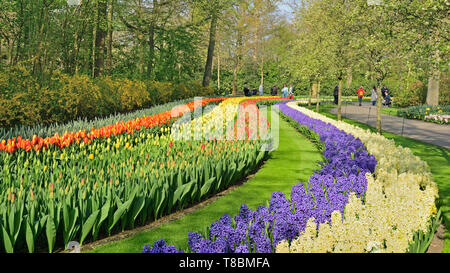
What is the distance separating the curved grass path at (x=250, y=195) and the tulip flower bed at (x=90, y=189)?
21 cm

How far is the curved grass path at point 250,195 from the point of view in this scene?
393 cm

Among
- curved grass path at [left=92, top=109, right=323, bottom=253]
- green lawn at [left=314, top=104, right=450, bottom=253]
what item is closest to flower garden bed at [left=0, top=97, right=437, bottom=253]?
curved grass path at [left=92, top=109, right=323, bottom=253]

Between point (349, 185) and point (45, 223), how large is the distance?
3.13 meters

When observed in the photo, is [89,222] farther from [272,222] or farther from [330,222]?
[330,222]

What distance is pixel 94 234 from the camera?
369cm

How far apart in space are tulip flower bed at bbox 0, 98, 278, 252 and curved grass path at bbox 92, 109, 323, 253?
209 mm

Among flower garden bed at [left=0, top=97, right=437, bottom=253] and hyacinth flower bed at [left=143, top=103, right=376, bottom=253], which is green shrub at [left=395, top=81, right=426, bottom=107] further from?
hyacinth flower bed at [left=143, top=103, right=376, bottom=253]

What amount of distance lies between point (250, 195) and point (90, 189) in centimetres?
249

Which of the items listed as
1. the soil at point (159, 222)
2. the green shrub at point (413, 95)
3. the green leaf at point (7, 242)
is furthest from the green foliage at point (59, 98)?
the green shrub at point (413, 95)

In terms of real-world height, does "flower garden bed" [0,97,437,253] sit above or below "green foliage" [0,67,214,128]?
below

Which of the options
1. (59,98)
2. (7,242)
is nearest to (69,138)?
(7,242)

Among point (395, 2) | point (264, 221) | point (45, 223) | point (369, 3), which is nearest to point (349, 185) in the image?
point (264, 221)

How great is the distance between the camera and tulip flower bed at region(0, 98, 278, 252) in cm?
333

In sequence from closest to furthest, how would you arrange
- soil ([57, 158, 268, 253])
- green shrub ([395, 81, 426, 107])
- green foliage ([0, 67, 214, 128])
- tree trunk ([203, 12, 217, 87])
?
soil ([57, 158, 268, 253]), green foliage ([0, 67, 214, 128]), green shrub ([395, 81, 426, 107]), tree trunk ([203, 12, 217, 87])
